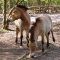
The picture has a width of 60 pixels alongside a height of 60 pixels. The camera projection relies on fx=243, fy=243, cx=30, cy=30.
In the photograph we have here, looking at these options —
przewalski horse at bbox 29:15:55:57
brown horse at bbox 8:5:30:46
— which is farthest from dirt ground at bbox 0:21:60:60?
brown horse at bbox 8:5:30:46

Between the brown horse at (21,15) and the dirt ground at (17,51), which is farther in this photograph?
the brown horse at (21,15)

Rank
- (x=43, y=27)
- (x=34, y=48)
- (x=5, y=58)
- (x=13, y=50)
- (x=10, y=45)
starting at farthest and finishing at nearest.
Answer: (x=10, y=45)
(x=13, y=50)
(x=43, y=27)
(x=5, y=58)
(x=34, y=48)

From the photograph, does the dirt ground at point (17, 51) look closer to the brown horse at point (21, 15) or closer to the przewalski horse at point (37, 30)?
the przewalski horse at point (37, 30)

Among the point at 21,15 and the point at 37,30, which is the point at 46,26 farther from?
the point at 37,30

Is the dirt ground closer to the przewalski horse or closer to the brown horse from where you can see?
the przewalski horse

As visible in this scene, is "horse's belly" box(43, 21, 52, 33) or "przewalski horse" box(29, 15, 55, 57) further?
"horse's belly" box(43, 21, 52, 33)

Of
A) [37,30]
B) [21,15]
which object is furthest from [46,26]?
[37,30]

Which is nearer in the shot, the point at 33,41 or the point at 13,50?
the point at 33,41

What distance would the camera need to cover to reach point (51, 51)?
26.2ft

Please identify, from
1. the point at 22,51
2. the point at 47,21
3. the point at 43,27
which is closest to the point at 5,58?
the point at 22,51

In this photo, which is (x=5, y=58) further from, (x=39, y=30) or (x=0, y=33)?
(x=0, y=33)

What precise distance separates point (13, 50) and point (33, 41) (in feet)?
6.14

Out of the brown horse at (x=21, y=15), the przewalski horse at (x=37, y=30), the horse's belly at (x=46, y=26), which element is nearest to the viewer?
the przewalski horse at (x=37, y=30)

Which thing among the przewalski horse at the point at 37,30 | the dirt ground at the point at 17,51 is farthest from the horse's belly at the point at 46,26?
the dirt ground at the point at 17,51
